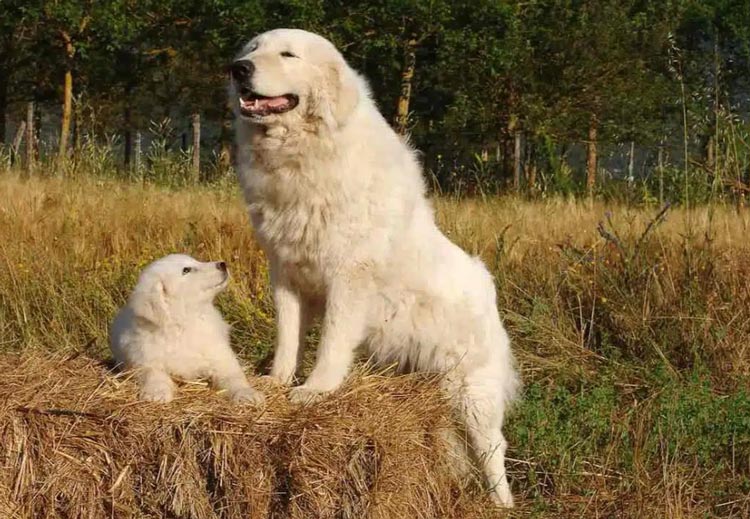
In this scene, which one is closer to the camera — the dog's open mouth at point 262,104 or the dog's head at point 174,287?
the dog's head at point 174,287

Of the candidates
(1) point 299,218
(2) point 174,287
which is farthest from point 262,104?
(2) point 174,287

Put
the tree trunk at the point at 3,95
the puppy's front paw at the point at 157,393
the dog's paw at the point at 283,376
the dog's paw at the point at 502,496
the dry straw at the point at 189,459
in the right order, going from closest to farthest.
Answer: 1. the dry straw at the point at 189,459
2. the puppy's front paw at the point at 157,393
3. the dog's paw at the point at 283,376
4. the dog's paw at the point at 502,496
5. the tree trunk at the point at 3,95

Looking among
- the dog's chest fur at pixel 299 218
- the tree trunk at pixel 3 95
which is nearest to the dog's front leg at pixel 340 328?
the dog's chest fur at pixel 299 218

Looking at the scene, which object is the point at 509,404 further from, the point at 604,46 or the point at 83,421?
the point at 604,46

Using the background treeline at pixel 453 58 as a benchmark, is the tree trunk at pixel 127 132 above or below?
below

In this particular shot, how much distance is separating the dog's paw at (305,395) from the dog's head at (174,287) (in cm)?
56

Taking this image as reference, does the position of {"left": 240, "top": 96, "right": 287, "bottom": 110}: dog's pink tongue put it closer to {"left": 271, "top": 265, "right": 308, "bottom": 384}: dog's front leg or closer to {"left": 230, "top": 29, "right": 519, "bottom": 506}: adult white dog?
{"left": 230, "top": 29, "right": 519, "bottom": 506}: adult white dog

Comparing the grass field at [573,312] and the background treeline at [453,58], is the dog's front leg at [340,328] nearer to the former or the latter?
the grass field at [573,312]

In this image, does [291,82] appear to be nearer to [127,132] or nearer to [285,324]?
[285,324]

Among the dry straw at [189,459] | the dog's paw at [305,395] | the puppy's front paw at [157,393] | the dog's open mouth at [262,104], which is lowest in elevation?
the dry straw at [189,459]

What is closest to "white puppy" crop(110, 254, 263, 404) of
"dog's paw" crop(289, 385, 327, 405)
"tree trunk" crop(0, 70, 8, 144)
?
"dog's paw" crop(289, 385, 327, 405)

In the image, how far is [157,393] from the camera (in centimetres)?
374

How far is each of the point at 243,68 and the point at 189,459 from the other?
1548 mm

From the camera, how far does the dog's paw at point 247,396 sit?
375 cm
